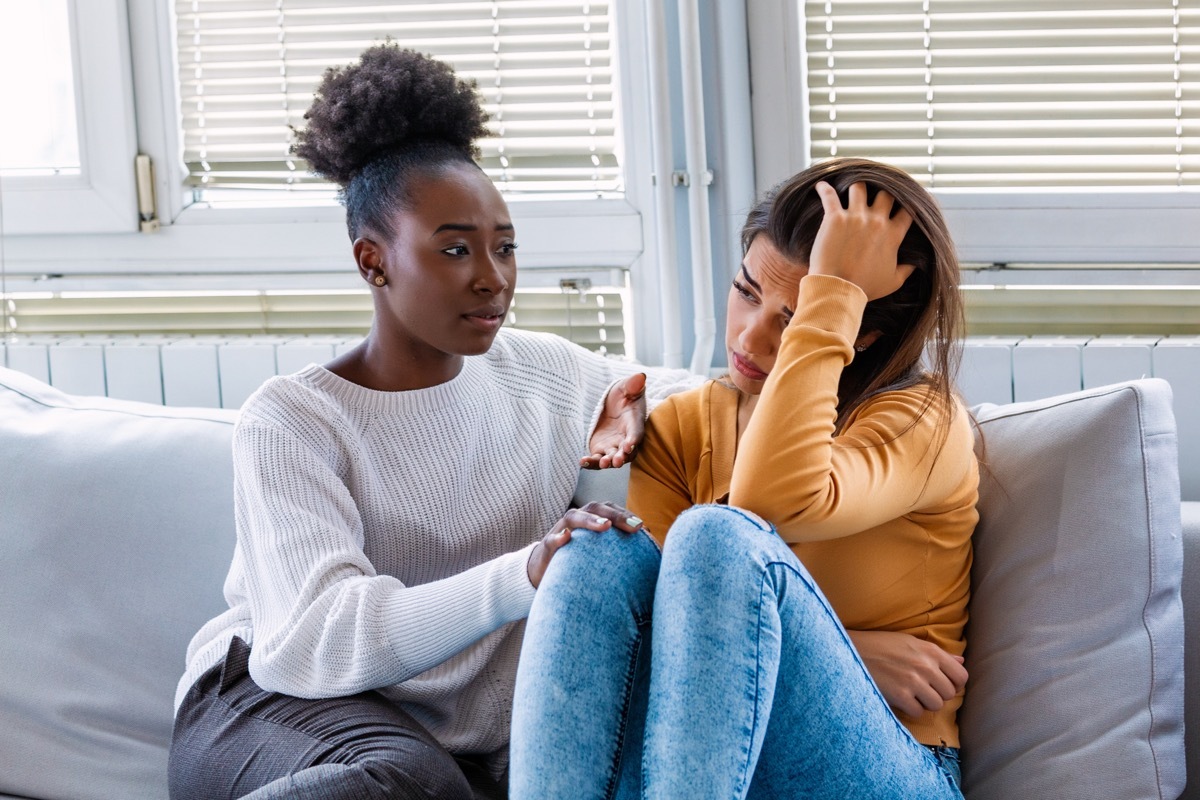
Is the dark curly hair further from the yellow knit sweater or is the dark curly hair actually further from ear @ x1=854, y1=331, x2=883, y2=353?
ear @ x1=854, y1=331, x2=883, y2=353

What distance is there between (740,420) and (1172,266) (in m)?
0.80

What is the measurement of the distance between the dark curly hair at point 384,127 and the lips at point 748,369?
0.44 meters

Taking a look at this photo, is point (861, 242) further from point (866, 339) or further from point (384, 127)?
point (384, 127)

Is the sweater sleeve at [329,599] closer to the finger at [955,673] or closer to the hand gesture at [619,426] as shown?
the hand gesture at [619,426]

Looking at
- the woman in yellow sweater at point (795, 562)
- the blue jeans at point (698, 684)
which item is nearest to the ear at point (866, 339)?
the woman in yellow sweater at point (795, 562)

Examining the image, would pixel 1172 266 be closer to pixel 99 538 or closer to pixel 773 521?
pixel 773 521

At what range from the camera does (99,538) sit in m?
1.72

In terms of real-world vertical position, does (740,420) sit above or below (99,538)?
above

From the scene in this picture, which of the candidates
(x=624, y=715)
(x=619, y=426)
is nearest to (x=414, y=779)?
(x=624, y=715)

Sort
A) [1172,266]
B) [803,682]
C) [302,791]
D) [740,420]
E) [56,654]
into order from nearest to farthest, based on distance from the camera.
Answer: [803,682], [302,791], [740,420], [56,654], [1172,266]

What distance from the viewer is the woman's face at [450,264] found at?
1502 mm

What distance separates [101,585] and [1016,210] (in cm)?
140

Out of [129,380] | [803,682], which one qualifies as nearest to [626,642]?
[803,682]

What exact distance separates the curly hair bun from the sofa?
0.47 metres
